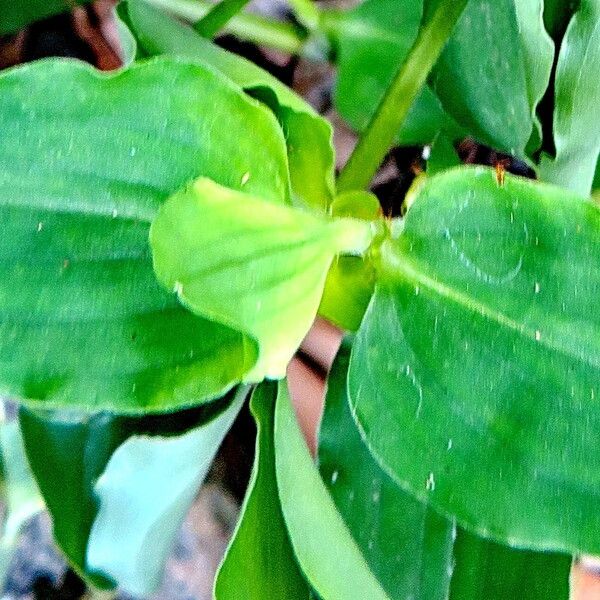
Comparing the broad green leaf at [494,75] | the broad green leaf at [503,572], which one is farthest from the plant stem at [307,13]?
the broad green leaf at [503,572]

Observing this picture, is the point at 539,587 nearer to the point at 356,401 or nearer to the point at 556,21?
the point at 356,401

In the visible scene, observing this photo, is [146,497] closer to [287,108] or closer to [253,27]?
[287,108]

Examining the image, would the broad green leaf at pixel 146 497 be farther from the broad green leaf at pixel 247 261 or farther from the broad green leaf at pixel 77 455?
the broad green leaf at pixel 247 261

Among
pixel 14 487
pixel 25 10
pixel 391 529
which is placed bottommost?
pixel 14 487

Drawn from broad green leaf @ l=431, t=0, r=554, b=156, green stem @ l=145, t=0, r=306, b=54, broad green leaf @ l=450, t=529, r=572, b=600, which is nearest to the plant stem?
green stem @ l=145, t=0, r=306, b=54

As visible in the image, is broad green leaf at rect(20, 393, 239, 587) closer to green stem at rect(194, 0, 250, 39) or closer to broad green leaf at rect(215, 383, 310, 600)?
broad green leaf at rect(215, 383, 310, 600)

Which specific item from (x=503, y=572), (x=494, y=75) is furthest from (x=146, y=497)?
(x=494, y=75)
